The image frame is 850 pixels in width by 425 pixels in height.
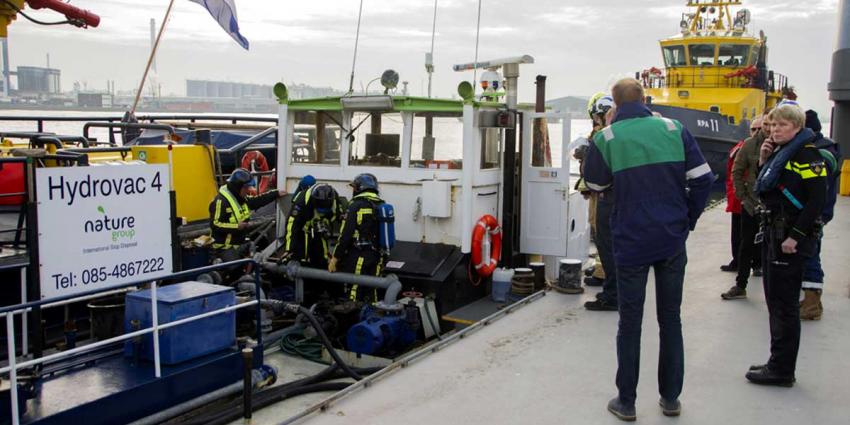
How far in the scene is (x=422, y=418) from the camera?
14.4ft

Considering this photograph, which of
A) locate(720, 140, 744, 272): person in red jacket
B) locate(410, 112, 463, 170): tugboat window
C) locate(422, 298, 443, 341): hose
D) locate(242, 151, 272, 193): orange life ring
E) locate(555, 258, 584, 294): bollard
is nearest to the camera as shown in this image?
locate(555, 258, 584, 294): bollard

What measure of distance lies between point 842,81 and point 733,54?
11.2m

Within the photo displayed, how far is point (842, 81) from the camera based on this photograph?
50.3ft

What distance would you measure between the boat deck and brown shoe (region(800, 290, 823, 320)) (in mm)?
81

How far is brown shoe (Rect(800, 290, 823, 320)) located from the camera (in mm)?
6203

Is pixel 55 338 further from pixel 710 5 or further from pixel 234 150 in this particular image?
pixel 710 5

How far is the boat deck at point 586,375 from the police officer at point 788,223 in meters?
0.30

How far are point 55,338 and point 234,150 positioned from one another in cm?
627

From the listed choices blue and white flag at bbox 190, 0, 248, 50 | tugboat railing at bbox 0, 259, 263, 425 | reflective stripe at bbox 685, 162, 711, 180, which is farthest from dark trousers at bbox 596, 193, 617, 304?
blue and white flag at bbox 190, 0, 248, 50

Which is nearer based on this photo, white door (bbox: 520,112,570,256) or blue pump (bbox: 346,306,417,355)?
blue pump (bbox: 346,306,417,355)

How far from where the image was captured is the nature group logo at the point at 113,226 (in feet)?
17.8

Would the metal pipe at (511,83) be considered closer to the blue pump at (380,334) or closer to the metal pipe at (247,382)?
the blue pump at (380,334)

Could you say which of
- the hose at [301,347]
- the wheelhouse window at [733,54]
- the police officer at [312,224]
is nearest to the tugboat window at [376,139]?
the police officer at [312,224]

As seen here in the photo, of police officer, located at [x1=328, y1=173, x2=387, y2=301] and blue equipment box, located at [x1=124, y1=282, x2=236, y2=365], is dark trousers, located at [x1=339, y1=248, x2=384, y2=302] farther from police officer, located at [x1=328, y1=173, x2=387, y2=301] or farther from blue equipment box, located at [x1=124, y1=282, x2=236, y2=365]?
blue equipment box, located at [x1=124, y1=282, x2=236, y2=365]
